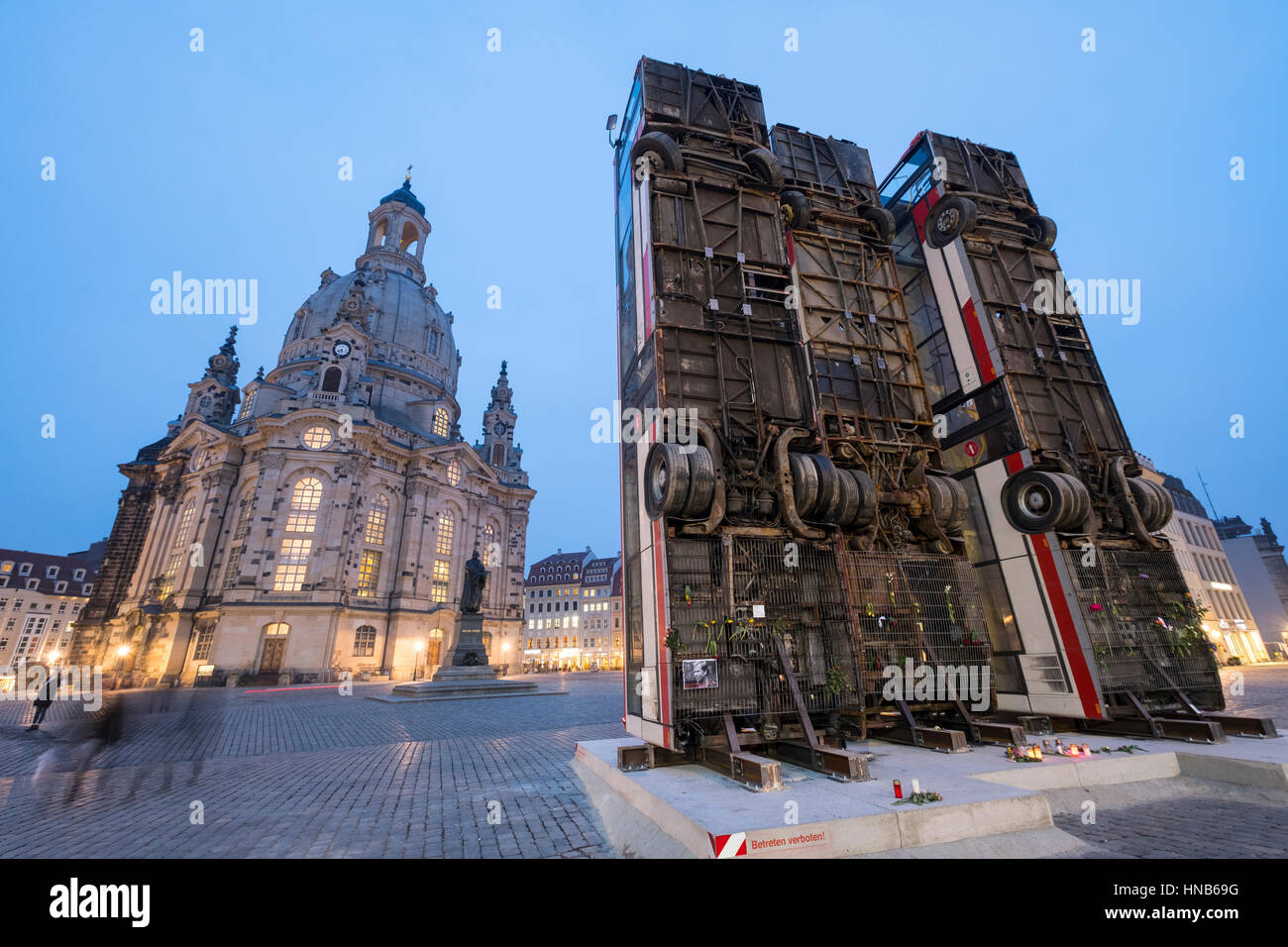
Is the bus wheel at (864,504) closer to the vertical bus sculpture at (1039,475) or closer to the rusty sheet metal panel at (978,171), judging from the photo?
the vertical bus sculpture at (1039,475)

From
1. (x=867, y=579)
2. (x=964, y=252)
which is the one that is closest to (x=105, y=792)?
(x=867, y=579)

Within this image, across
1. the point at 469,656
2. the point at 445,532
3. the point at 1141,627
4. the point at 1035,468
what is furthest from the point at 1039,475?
the point at 445,532

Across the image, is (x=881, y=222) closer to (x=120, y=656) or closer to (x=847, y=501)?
(x=847, y=501)

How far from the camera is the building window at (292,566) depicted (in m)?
37.0

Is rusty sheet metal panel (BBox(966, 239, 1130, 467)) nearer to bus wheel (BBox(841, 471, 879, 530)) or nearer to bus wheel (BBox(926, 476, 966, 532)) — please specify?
bus wheel (BBox(926, 476, 966, 532))

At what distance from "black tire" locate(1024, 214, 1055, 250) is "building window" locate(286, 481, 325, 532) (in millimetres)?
44648

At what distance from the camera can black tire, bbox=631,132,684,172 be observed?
10.9 m

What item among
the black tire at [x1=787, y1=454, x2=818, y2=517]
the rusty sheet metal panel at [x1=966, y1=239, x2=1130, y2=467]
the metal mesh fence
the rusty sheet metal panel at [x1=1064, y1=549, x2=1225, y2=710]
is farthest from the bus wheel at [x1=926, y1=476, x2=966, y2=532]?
the black tire at [x1=787, y1=454, x2=818, y2=517]

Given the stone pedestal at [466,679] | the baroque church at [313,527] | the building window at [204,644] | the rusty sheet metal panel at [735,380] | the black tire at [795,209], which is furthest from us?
the baroque church at [313,527]

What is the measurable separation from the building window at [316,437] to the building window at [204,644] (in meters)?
14.3

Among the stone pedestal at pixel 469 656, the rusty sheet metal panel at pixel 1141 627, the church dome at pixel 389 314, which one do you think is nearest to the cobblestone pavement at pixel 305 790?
the rusty sheet metal panel at pixel 1141 627

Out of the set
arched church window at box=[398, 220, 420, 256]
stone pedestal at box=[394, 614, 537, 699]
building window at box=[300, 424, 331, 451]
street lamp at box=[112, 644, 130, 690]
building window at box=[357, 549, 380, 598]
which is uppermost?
arched church window at box=[398, 220, 420, 256]

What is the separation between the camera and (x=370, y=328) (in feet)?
180

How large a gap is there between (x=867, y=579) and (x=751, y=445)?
10.8 feet
